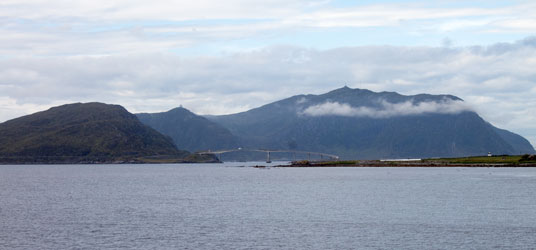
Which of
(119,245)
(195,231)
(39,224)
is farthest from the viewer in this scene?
(39,224)

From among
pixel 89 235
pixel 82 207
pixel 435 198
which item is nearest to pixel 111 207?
pixel 82 207

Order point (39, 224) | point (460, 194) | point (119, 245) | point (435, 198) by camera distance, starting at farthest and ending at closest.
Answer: point (460, 194), point (435, 198), point (39, 224), point (119, 245)

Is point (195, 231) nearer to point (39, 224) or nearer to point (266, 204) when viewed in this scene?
point (39, 224)

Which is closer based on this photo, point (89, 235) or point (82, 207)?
point (89, 235)

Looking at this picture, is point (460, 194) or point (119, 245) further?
point (460, 194)

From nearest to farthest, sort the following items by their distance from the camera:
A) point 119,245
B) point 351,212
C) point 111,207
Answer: point 119,245 → point 351,212 → point 111,207

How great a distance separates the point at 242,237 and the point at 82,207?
40.6m

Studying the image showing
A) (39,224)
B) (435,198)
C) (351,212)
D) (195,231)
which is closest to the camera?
(195,231)

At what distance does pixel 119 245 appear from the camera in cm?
6212

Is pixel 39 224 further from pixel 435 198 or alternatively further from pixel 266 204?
pixel 435 198

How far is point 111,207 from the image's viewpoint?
3880 inches

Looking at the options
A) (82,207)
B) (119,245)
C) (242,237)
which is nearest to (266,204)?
(82,207)

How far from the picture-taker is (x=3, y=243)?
6356cm

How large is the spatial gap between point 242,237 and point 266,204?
3590cm
